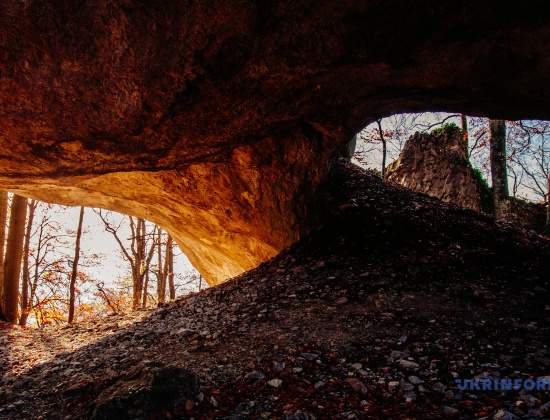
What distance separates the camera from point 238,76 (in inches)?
183

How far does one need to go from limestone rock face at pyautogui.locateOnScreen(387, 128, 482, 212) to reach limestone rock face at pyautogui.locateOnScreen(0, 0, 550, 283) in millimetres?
7242

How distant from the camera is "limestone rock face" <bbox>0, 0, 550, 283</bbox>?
3.82 meters

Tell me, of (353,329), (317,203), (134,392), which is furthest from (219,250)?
(134,392)

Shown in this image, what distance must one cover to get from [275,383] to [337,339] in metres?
0.99

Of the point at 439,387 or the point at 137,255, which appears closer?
the point at 439,387

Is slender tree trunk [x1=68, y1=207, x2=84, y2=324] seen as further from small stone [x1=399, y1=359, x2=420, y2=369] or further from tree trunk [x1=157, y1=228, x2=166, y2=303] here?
small stone [x1=399, y1=359, x2=420, y2=369]

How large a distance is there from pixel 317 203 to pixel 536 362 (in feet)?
14.6

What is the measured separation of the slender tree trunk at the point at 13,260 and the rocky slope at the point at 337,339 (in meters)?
2.51

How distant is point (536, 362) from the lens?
9.91ft

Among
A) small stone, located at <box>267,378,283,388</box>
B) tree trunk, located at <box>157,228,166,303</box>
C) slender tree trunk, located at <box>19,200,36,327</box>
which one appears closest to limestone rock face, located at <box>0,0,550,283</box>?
small stone, located at <box>267,378,283,388</box>

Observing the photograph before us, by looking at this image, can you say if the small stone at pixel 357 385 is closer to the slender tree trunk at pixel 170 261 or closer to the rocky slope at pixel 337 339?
the rocky slope at pixel 337 339

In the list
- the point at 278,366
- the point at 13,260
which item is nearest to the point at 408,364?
the point at 278,366

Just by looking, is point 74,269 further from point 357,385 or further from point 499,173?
point 499,173

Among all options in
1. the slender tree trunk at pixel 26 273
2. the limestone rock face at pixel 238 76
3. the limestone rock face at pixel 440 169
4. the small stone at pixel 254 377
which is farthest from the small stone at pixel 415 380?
the slender tree trunk at pixel 26 273
